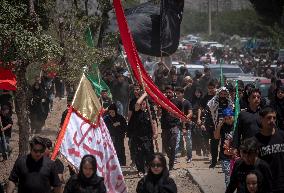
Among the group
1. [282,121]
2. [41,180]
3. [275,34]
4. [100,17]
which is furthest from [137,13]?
[275,34]

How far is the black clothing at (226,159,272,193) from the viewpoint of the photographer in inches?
269

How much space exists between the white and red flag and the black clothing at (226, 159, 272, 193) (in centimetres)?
214

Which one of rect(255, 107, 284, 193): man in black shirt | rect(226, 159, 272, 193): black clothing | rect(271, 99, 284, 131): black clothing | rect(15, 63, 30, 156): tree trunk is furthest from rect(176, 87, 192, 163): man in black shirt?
rect(226, 159, 272, 193): black clothing

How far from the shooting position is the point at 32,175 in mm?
7418

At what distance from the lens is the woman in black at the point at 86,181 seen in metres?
6.96

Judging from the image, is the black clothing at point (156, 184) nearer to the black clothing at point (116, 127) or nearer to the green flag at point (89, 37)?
the black clothing at point (116, 127)

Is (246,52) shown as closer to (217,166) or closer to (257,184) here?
(217,166)

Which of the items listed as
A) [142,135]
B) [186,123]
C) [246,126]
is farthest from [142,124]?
[246,126]

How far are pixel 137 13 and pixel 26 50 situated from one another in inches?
262

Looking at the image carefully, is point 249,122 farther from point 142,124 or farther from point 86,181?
point 142,124

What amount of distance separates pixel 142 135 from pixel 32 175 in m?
5.29

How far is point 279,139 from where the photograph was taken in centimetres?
731

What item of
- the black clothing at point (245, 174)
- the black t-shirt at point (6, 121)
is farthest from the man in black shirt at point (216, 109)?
the black t-shirt at point (6, 121)

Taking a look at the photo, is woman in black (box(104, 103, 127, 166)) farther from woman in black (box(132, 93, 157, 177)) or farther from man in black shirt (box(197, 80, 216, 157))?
man in black shirt (box(197, 80, 216, 157))
